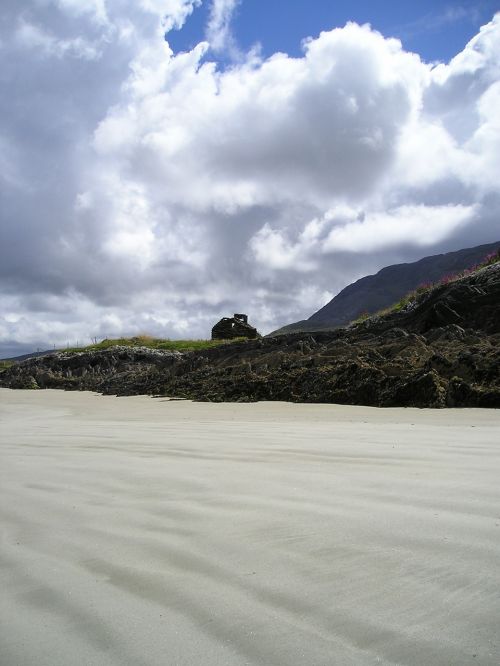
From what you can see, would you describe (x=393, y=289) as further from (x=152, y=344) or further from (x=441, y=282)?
(x=441, y=282)

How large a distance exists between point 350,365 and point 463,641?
737 centimetres

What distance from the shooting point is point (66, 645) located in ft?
3.82

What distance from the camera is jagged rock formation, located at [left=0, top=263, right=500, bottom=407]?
675cm

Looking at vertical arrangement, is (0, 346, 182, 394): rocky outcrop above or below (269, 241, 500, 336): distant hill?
below

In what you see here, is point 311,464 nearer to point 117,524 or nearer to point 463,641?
point 117,524

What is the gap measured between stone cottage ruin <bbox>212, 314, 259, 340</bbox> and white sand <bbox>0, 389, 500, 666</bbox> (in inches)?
991

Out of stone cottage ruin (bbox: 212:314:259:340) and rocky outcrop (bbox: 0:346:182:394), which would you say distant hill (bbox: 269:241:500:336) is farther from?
rocky outcrop (bbox: 0:346:182:394)

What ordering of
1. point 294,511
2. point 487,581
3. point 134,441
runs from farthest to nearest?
point 134,441, point 294,511, point 487,581

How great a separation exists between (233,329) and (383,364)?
2080 cm

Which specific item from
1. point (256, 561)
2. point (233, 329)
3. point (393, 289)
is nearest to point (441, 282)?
point (233, 329)

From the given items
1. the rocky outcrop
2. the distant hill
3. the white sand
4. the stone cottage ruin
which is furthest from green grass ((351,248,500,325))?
A: the distant hill

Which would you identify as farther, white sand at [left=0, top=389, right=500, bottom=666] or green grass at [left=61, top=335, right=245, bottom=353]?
green grass at [left=61, top=335, right=245, bottom=353]

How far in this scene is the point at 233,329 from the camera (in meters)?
28.6

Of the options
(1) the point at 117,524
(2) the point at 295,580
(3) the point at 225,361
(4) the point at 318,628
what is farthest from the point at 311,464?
(3) the point at 225,361
